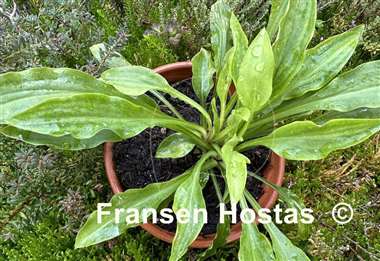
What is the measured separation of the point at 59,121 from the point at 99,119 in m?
0.08

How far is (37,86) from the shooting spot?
107cm

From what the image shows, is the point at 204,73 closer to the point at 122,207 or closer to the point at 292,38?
the point at 292,38

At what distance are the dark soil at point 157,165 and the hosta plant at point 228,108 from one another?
0.10 m

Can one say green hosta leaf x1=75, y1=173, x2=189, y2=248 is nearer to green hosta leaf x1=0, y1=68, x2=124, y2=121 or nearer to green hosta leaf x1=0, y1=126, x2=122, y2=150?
green hosta leaf x1=0, y1=126, x2=122, y2=150

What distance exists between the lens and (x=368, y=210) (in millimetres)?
1520

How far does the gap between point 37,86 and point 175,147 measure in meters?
0.31

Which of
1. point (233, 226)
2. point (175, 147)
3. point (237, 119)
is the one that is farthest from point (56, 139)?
point (233, 226)

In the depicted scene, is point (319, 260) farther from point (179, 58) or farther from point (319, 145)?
point (179, 58)

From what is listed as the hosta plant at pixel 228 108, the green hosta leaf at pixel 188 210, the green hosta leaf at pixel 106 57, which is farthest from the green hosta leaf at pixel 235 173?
the green hosta leaf at pixel 106 57

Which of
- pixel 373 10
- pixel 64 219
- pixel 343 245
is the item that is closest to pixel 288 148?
pixel 343 245

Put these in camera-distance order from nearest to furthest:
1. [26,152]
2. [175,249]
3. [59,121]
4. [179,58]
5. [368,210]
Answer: [59,121]
[175,249]
[26,152]
[368,210]
[179,58]

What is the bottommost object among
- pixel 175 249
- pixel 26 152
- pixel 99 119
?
pixel 175 249

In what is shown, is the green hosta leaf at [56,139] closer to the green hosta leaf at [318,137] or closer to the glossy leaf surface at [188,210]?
the glossy leaf surface at [188,210]

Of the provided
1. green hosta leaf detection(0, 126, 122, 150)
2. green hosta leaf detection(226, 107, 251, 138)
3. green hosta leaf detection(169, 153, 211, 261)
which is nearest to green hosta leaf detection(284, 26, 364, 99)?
green hosta leaf detection(226, 107, 251, 138)
